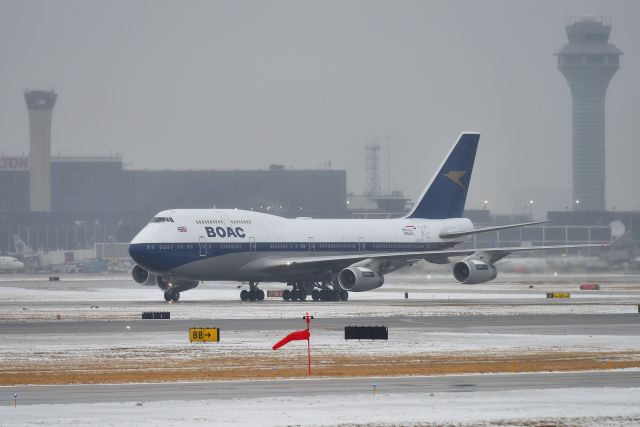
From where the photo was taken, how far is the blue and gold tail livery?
9106 centimetres

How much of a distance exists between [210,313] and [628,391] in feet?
116

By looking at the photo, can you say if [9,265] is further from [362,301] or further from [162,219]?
[362,301]

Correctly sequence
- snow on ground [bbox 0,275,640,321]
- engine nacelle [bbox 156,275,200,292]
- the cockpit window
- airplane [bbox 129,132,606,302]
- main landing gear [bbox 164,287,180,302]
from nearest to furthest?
snow on ground [bbox 0,275,640,321] < airplane [bbox 129,132,606,302] < the cockpit window < main landing gear [bbox 164,287,180,302] < engine nacelle [bbox 156,275,200,292]

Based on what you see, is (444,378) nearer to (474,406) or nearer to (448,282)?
(474,406)

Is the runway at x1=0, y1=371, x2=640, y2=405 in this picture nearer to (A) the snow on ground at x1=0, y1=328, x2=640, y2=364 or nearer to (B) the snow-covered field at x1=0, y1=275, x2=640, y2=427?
(B) the snow-covered field at x1=0, y1=275, x2=640, y2=427

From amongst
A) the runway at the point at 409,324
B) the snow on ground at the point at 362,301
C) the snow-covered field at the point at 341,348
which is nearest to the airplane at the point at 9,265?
the snow on ground at the point at 362,301

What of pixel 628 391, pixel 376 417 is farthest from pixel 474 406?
pixel 628 391

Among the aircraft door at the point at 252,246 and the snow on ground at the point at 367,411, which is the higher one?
the aircraft door at the point at 252,246

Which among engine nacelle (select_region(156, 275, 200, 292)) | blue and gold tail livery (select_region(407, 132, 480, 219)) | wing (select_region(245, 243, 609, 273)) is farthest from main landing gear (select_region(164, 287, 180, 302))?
blue and gold tail livery (select_region(407, 132, 480, 219))

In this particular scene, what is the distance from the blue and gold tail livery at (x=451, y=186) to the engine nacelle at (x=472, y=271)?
10.6 m

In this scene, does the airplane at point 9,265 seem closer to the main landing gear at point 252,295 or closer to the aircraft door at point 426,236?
the aircraft door at point 426,236

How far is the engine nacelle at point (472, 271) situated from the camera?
79875mm

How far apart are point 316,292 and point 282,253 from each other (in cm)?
324

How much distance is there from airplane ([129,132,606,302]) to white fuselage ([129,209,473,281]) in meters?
0.06
